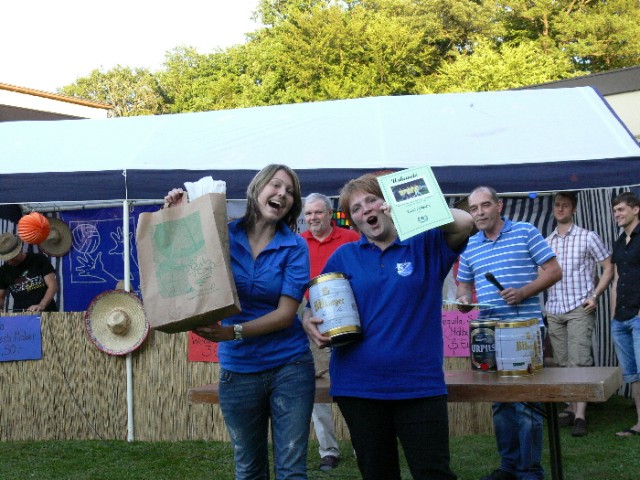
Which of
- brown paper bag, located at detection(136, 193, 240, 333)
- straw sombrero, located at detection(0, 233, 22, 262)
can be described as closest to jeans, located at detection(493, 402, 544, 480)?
brown paper bag, located at detection(136, 193, 240, 333)

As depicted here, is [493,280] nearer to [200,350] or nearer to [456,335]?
[456,335]

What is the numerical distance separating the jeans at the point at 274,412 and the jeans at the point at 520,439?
5.90ft

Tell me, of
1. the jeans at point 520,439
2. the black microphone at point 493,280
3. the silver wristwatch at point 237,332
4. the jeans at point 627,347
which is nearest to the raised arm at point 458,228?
the silver wristwatch at point 237,332

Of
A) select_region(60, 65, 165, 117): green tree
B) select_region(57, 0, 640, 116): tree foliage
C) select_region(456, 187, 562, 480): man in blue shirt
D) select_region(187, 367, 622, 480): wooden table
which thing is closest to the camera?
select_region(187, 367, 622, 480): wooden table

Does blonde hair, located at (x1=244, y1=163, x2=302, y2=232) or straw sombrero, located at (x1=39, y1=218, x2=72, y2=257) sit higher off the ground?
straw sombrero, located at (x1=39, y1=218, x2=72, y2=257)

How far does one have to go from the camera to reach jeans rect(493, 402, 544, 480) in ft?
Result: 14.0

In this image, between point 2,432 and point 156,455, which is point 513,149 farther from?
point 2,432

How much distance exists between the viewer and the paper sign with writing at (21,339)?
6582mm

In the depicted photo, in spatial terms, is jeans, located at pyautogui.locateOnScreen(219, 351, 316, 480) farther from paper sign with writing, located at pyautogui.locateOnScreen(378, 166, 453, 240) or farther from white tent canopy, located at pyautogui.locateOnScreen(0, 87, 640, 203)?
white tent canopy, located at pyautogui.locateOnScreen(0, 87, 640, 203)

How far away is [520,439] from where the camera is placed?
14.2 feet

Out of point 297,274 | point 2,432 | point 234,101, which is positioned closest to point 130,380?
point 2,432

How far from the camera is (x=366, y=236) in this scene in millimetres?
2883

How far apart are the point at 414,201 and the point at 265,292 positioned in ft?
1.93

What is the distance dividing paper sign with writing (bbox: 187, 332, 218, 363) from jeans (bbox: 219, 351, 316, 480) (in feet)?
11.2
